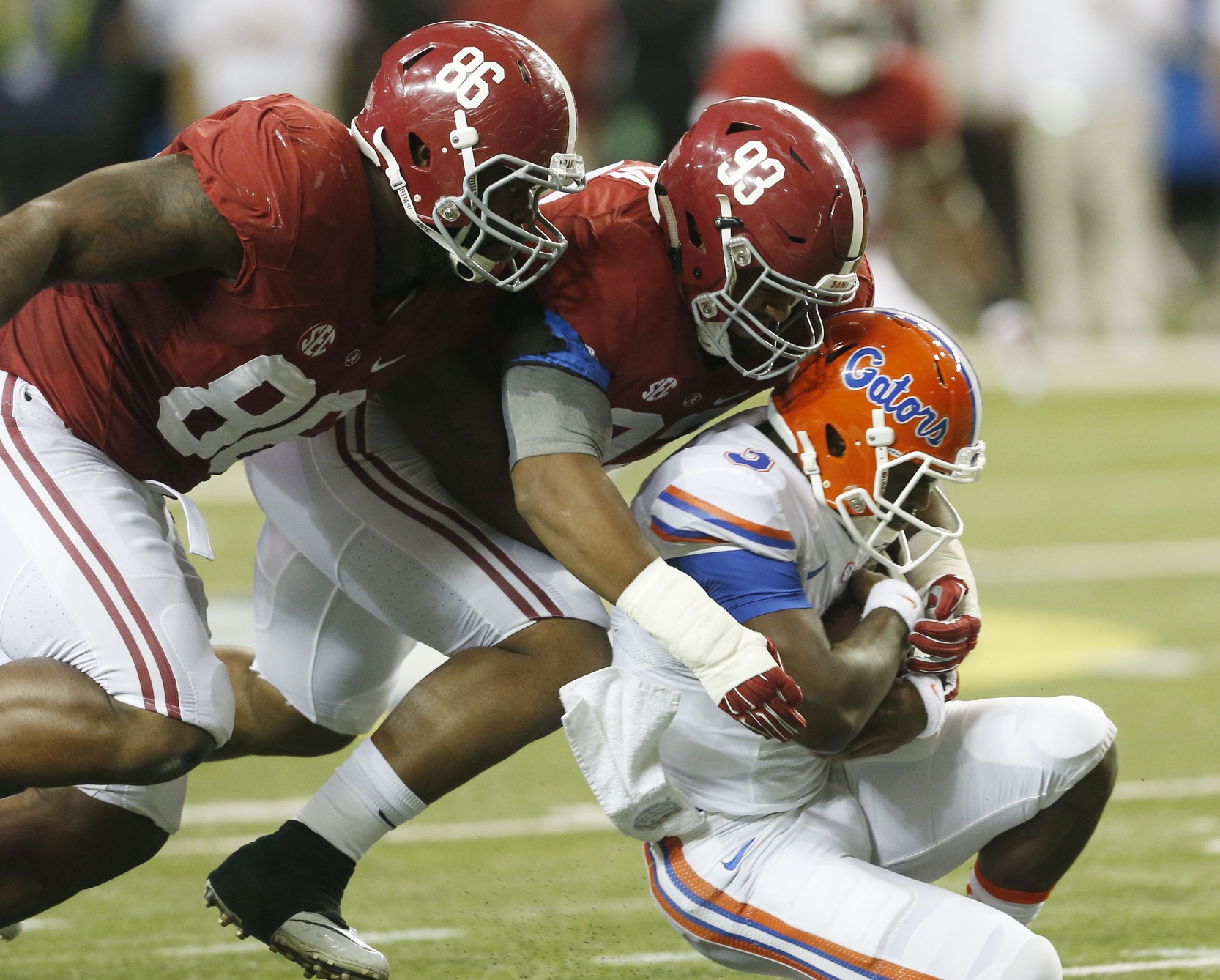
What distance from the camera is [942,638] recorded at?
9.09ft

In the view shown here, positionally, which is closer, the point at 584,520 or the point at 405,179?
the point at 584,520

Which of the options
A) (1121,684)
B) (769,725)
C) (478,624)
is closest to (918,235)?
(1121,684)

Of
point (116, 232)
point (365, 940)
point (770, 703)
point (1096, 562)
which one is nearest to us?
point (770, 703)

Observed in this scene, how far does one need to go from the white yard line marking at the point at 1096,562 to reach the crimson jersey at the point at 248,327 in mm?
4028

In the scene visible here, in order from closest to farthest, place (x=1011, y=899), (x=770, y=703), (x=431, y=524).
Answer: (x=770, y=703), (x=1011, y=899), (x=431, y=524)

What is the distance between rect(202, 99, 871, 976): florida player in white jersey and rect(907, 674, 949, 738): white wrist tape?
0.90 ft

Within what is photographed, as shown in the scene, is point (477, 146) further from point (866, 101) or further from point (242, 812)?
point (866, 101)

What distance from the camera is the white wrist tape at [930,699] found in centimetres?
279

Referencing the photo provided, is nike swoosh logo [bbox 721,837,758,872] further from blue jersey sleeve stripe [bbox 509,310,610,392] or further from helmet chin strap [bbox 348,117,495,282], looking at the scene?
helmet chin strap [bbox 348,117,495,282]

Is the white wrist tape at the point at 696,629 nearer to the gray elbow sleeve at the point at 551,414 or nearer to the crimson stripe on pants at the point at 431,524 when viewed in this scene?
the gray elbow sleeve at the point at 551,414

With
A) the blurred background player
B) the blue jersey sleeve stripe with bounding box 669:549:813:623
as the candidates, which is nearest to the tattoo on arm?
the blue jersey sleeve stripe with bounding box 669:549:813:623

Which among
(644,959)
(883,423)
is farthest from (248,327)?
(644,959)

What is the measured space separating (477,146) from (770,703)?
98 centimetres

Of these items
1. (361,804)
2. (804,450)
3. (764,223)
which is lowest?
(361,804)
